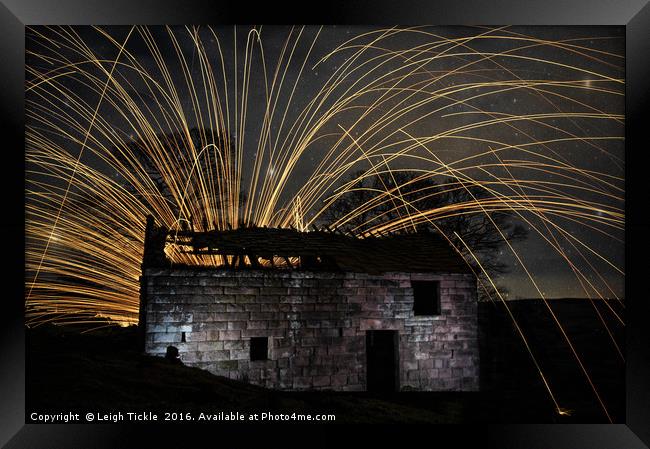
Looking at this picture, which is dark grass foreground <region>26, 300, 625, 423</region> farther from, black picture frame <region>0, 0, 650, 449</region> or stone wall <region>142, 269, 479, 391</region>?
stone wall <region>142, 269, 479, 391</region>

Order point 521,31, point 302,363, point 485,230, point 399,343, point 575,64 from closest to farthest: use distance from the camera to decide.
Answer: point 521,31 → point 575,64 → point 302,363 → point 399,343 → point 485,230

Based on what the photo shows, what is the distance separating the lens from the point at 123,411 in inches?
210

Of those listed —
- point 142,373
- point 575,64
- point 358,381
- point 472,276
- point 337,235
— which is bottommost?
point 358,381

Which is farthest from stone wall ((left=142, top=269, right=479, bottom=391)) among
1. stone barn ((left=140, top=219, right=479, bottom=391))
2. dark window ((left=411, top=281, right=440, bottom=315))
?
dark window ((left=411, top=281, right=440, bottom=315))

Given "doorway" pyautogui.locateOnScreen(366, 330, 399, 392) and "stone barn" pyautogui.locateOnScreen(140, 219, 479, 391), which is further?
"doorway" pyautogui.locateOnScreen(366, 330, 399, 392)

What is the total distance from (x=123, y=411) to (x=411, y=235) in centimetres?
665

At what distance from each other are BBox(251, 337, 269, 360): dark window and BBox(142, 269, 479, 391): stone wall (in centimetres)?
23

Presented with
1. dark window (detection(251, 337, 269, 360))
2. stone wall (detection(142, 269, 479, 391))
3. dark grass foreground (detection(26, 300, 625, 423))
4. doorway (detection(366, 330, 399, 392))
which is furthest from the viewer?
doorway (detection(366, 330, 399, 392))

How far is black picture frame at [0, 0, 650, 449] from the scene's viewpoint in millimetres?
5145

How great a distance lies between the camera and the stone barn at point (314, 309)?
7672 millimetres
